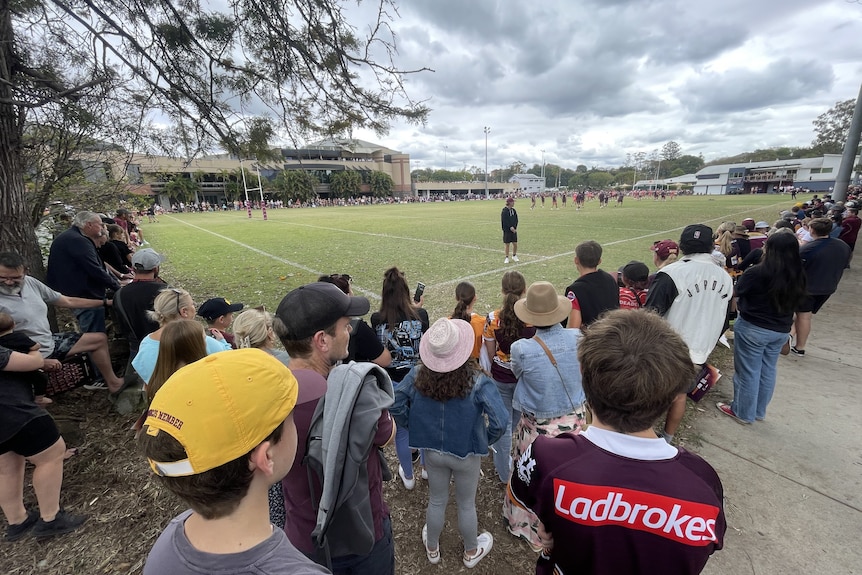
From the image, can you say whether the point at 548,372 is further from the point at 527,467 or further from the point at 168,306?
the point at 168,306

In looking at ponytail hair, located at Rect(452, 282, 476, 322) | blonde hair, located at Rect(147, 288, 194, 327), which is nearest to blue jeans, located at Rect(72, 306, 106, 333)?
blonde hair, located at Rect(147, 288, 194, 327)

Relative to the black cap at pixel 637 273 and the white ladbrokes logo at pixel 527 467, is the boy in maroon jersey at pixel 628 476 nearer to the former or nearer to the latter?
the white ladbrokes logo at pixel 527 467

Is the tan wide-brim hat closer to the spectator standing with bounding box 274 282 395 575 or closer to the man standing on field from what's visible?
the spectator standing with bounding box 274 282 395 575

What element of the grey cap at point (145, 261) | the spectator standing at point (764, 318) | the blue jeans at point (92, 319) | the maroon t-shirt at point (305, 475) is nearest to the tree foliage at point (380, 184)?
the blue jeans at point (92, 319)

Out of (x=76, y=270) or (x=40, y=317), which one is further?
(x=76, y=270)

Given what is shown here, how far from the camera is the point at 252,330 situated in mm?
2773

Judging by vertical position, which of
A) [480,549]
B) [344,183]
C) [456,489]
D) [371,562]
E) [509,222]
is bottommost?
[480,549]

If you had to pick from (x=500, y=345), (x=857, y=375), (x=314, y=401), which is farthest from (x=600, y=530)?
(x=857, y=375)

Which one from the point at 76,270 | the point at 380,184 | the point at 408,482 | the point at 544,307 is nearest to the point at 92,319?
the point at 76,270

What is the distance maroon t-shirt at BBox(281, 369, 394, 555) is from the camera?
1.50 meters

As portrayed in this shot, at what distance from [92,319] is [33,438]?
116 inches

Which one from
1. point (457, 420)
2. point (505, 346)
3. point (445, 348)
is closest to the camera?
point (445, 348)

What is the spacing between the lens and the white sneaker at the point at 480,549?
7.75 feet

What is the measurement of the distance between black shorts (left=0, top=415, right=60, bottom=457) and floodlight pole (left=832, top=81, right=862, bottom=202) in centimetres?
1566
